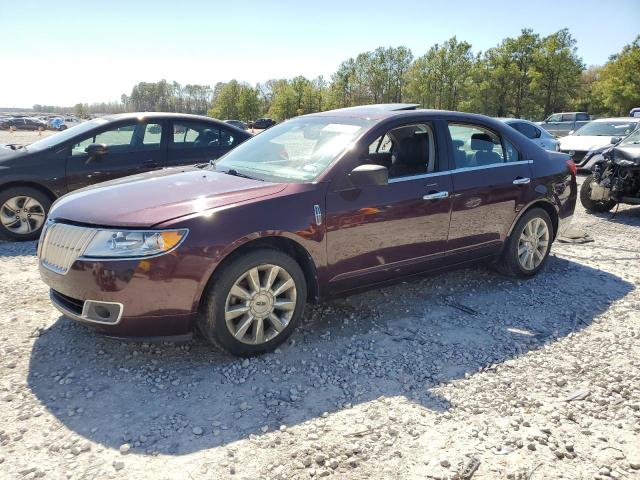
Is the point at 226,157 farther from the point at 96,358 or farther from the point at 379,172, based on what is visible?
the point at 96,358

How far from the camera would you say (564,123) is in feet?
100.0

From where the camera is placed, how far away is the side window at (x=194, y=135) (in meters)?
7.18

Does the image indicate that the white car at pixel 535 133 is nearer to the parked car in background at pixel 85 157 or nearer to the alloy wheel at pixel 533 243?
the alloy wheel at pixel 533 243

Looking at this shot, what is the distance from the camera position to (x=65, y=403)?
297cm

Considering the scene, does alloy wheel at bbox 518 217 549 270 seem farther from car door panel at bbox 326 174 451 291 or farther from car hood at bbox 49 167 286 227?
car hood at bbox 49 167 286 227

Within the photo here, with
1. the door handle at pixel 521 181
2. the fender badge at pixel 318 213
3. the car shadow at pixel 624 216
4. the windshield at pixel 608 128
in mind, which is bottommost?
the car shadow at pixel 624 216

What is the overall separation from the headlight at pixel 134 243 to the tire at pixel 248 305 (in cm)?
37

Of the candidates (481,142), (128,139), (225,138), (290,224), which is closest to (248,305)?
(290,224)

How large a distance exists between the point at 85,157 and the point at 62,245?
3.82 meters

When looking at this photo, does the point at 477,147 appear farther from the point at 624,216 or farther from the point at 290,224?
the point at 624,216

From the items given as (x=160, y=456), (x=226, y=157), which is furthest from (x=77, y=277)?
(x=226, y=157)

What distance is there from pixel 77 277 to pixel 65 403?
74cm

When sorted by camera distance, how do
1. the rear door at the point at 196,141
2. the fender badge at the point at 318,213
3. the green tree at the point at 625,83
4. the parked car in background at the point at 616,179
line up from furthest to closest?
the green tree at the point at 625,83, the parked car in background at the point at 616,179, the rear door at the point at 196,141, the fender badge at the point at 318,213

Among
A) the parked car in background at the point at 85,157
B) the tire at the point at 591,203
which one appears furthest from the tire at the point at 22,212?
the tire at the point at 591,203
